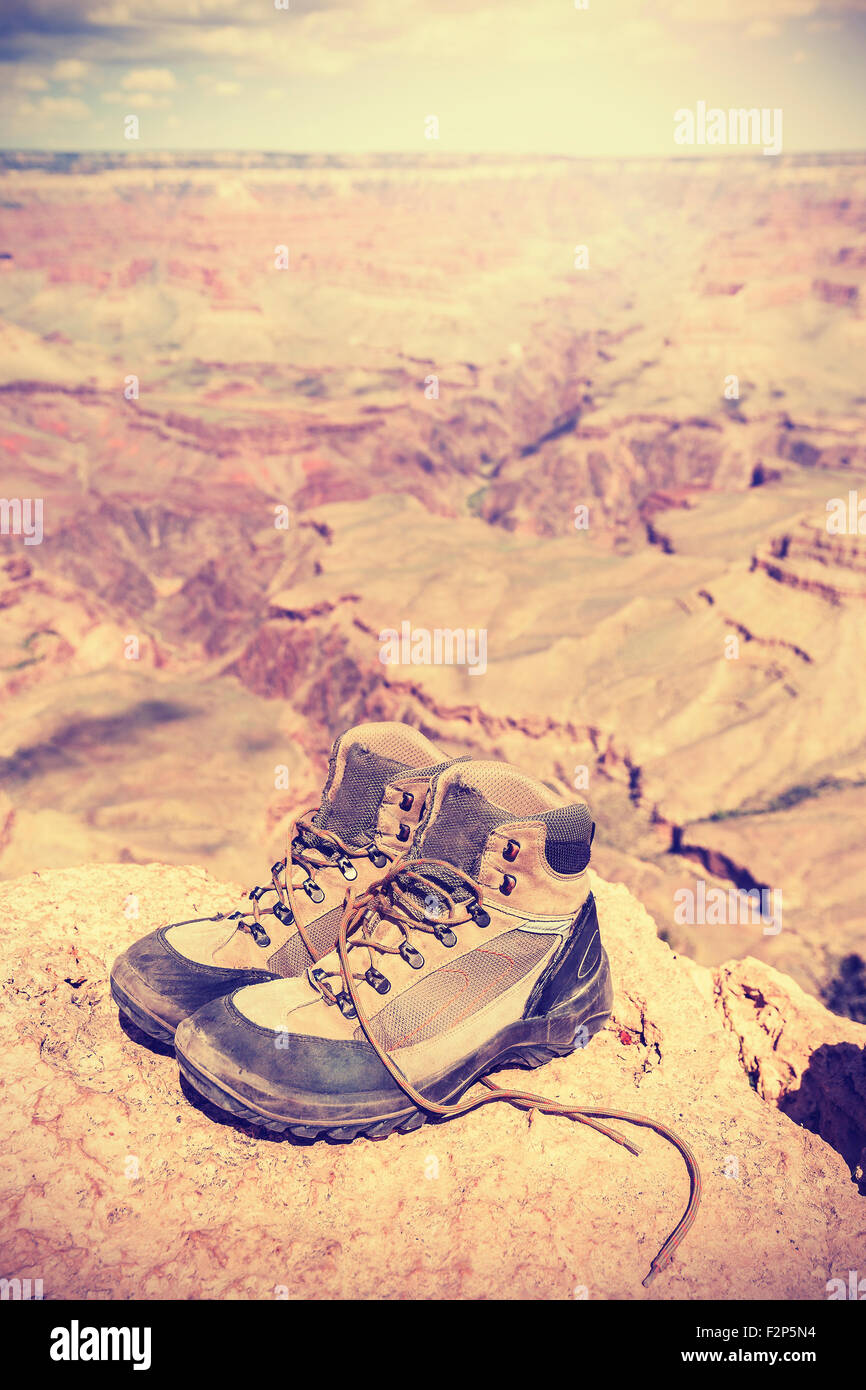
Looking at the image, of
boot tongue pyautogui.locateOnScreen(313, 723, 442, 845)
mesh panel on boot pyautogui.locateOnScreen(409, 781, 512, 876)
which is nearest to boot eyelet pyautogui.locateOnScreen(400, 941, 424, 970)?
mesh panel on boot pyautogui.locateOnScreen(409, 781, 512, 876)

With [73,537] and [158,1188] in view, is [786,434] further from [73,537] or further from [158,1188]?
[158,1188]

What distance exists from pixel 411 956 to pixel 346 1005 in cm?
36

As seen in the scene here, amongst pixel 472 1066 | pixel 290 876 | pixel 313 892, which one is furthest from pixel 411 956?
pixel 290 876

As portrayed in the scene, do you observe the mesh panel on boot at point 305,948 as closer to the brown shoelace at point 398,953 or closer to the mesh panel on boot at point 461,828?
the brown shoelace at point 398,953

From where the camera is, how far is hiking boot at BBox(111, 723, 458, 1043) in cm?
416

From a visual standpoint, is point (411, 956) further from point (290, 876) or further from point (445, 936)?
point (290, 876)

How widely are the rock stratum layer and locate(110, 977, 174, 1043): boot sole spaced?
7.2 inches

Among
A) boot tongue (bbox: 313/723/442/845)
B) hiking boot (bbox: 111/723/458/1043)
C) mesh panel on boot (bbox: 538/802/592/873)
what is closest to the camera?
mesh panel on boot (bbox: 538/802/592/873)

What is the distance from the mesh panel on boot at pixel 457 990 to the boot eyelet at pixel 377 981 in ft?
0.24

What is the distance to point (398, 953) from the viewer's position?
396 centimetres

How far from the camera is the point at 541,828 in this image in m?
3.96

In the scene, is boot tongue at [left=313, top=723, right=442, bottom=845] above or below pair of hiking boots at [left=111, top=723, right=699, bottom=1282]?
above

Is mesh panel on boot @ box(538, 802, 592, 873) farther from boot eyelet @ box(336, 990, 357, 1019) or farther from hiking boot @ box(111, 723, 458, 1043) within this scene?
boot eyelet @ box(336, 990, 357, 1019)
